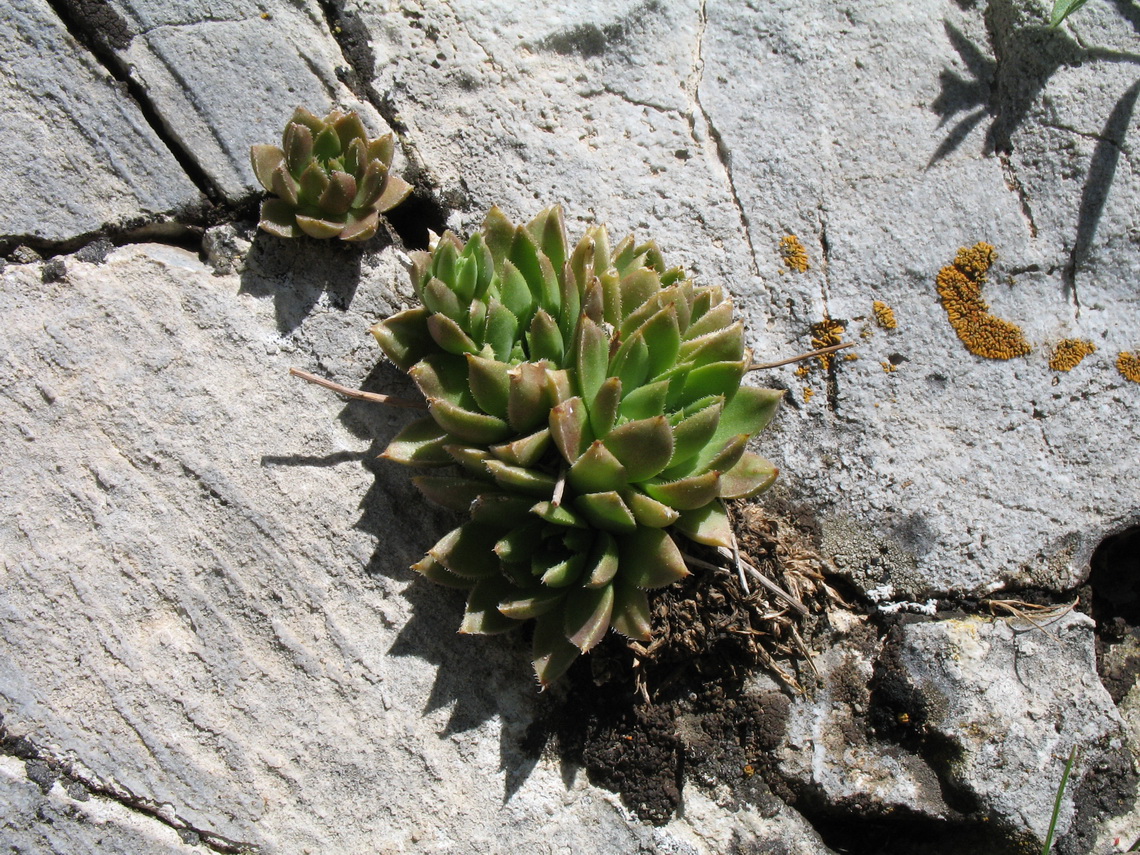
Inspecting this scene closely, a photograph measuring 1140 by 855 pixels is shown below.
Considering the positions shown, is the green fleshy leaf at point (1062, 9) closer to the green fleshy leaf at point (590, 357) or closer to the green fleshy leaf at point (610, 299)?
the green fleshy leaf at point (610, 299)

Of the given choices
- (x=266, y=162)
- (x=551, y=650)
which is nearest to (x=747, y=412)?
(x=551, y=650)

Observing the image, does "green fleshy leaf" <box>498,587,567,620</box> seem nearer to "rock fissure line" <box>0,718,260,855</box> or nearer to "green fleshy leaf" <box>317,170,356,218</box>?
"rock fissure line" <box>0,718,260,855</box>

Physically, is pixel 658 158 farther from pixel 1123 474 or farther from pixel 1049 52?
pixel 1123 474

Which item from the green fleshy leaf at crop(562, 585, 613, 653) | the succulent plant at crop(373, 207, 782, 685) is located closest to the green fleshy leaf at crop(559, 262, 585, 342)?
the succulent plant at crop(373, 207, 782, 685)

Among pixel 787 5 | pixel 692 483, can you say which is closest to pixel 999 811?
pixel 692 483

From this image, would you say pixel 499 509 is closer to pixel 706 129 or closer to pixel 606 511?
pixel 606 511

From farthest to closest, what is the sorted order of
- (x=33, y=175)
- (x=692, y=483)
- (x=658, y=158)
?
(x=658, y=158) → (x=33, y=175) → (x=692, y=483)

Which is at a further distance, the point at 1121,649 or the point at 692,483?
the point at 1121,649
